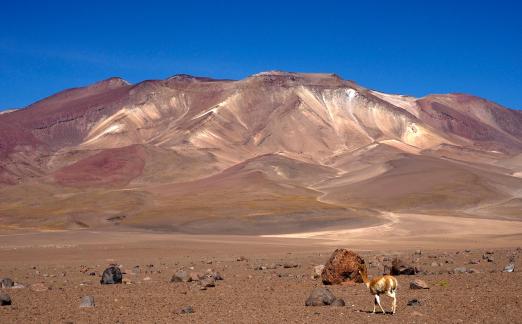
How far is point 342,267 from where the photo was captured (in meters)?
21.0

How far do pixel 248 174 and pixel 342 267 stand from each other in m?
110

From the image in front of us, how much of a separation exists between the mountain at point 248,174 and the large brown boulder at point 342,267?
4548 centimetres

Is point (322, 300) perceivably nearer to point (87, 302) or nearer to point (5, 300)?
point (87, 302)

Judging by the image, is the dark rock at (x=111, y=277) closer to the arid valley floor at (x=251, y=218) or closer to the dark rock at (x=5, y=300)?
the arid valley floor at (x=251, y=218)

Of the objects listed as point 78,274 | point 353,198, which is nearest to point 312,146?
point 353,198

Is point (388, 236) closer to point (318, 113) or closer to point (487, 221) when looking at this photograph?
point (487, 221)

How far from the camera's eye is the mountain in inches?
3179

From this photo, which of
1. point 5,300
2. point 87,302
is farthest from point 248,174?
point 87,302

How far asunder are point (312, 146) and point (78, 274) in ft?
505

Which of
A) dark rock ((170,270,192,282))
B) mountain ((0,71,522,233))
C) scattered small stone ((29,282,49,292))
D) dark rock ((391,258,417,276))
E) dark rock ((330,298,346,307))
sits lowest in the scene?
dark rock ((330,298,346,307))

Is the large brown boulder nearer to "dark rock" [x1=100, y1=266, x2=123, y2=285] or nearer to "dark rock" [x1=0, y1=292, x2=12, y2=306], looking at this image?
"dark rock" [x1=100, y1=266, x2=123, y2=285]

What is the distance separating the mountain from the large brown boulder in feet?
149

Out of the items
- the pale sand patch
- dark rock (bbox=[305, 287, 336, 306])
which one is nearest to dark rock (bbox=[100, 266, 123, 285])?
dark rock (bbox=[305, 287, 336, 306])

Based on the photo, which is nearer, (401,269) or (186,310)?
(186,310)
